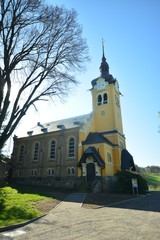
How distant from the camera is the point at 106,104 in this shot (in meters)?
32.0

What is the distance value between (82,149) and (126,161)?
25.1 feet

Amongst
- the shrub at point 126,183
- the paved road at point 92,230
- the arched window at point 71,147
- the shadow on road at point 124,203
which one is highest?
the arched window at point 71,147

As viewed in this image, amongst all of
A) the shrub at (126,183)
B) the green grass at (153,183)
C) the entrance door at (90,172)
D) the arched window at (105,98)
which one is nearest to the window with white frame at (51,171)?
the entrance door at (90,172)

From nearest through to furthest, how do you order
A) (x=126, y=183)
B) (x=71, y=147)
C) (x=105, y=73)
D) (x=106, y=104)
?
1. (x=126, y=183)
2. (x=71, y=147)
3. (x=106, y=104)
4. (x=105, y=73)

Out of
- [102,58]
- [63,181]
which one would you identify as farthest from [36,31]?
[102,58]

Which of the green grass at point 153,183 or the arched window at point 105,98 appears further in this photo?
the green grass at point 153,183

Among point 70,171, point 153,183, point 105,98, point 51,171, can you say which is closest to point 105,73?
point 105,98

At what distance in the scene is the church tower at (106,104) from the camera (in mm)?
30641

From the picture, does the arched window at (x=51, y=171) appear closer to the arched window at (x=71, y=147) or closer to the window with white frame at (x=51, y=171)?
the window with white frame at (x=51, y=171)

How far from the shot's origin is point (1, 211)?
9328 mm

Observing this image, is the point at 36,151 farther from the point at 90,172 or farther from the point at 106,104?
the point at 106,104

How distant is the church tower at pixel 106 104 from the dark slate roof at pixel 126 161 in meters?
4.25

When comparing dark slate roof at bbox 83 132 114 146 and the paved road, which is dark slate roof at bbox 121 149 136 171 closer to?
dark slate roof at bbox 83 132 114 146

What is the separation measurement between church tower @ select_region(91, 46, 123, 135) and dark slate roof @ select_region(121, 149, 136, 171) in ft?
14.0
